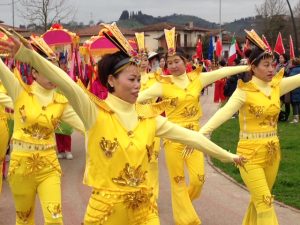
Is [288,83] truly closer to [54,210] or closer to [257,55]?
[257,55]

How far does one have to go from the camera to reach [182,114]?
6.67 metres

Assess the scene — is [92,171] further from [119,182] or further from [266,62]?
[266,62]

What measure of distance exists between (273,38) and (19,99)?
40140mm

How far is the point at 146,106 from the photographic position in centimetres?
404

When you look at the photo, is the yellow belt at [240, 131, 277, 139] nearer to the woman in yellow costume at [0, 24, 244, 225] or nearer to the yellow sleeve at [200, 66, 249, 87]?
the yellow sleeve at [200, 66, 249, 87]

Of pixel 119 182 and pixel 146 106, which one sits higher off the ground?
pixel 146 106

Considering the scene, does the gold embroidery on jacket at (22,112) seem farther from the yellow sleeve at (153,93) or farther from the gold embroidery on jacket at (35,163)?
the yellow sleeve at (153,93)

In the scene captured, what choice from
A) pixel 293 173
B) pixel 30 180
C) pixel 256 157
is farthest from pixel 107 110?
pixel 293 173

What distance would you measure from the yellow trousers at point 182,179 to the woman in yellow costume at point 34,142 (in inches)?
66.6

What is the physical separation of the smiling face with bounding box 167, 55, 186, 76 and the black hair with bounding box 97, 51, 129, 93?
2.96m

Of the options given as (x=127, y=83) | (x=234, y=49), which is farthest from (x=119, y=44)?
(x=234, y=49)

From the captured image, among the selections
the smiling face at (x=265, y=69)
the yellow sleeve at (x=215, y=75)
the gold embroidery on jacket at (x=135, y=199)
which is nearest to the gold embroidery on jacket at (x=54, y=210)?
the gold embroidery on jacket at (x=135, y=199)

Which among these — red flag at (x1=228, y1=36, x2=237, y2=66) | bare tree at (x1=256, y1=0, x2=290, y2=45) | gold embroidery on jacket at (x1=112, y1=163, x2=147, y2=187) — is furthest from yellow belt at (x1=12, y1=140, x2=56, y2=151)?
bare tree at (x1=256, y1=0, x2=290, y2=45)

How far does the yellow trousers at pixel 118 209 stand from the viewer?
3.71 metres
